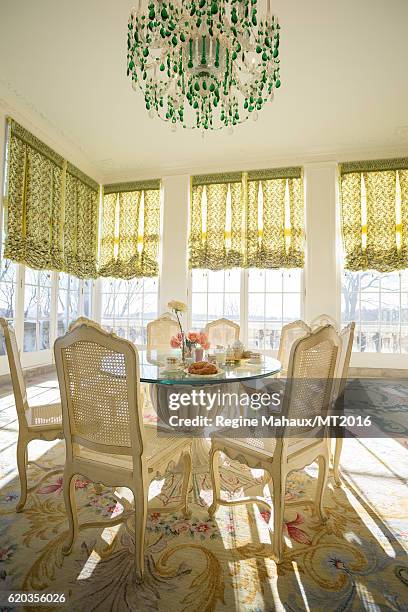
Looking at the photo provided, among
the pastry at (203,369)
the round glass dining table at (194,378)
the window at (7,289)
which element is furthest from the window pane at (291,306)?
the pastry at (203,369)

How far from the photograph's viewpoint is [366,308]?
6367mm

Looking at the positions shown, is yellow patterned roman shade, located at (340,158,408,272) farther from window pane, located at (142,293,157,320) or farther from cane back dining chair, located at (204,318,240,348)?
window pane, located at (142,293,157,320)

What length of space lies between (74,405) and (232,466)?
5.11 ft

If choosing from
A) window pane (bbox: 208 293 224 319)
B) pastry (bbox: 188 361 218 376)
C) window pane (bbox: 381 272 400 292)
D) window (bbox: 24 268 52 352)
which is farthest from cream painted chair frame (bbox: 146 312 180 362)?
window pane (bbox: 381 272 400 292)

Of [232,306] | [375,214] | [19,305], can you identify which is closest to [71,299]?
[19,305]

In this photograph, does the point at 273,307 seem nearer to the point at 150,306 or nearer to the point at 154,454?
the point at 150,306

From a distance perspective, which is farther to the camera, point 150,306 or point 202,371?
point 150,306

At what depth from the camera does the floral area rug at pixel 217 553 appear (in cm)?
149

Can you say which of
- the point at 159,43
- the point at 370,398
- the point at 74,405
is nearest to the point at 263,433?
the point at 74,405

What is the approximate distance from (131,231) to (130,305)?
4.85 ft

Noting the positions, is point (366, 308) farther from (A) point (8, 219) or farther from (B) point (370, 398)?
(A) point (8, 219)

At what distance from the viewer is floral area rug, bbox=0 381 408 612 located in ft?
4.90

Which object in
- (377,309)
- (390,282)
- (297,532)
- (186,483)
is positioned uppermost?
(390,282)

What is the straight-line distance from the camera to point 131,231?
23.3 ft
